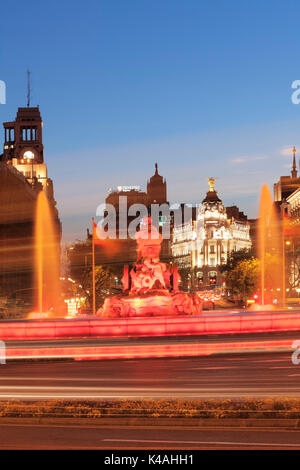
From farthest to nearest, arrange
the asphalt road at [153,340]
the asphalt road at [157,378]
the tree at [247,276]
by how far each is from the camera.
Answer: the tree at [247,276]
the asphalt road at [153,340]
the asphalt road at [157,378]

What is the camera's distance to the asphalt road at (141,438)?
485 inches

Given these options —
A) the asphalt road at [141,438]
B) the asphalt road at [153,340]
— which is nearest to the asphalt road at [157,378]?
the asphalt road at [141,438]

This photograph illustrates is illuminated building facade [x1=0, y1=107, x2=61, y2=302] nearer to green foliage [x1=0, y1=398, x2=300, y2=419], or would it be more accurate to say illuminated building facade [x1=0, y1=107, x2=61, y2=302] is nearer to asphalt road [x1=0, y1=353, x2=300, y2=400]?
asphalt road [x1=0, y1=353, x2=300, y2=400]

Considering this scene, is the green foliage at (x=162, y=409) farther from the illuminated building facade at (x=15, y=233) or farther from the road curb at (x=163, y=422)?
the illuminated building facade at (x=15, y=233)

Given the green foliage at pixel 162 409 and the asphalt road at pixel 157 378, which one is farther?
the asphalt road at pixel 157 378

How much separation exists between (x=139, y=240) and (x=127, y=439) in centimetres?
3527

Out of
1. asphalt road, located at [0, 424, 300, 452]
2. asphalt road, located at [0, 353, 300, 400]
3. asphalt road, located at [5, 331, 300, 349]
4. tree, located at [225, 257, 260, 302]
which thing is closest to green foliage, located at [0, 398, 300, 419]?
asphalt road, located at [0, 424, 300, 452]

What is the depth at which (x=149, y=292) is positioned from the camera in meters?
46.6

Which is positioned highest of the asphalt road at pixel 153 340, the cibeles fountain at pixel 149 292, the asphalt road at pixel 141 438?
the cibeles fountain at pixel 149 292

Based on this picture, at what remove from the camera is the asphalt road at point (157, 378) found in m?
18.1

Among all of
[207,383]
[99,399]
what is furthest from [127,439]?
[207,383]

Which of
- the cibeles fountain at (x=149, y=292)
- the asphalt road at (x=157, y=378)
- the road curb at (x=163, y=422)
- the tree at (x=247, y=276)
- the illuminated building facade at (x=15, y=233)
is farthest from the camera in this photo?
the tree at (x=247, y=276)

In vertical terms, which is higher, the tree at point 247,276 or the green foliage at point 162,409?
the tree at point 247,276

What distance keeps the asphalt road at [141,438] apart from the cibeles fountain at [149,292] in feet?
104
